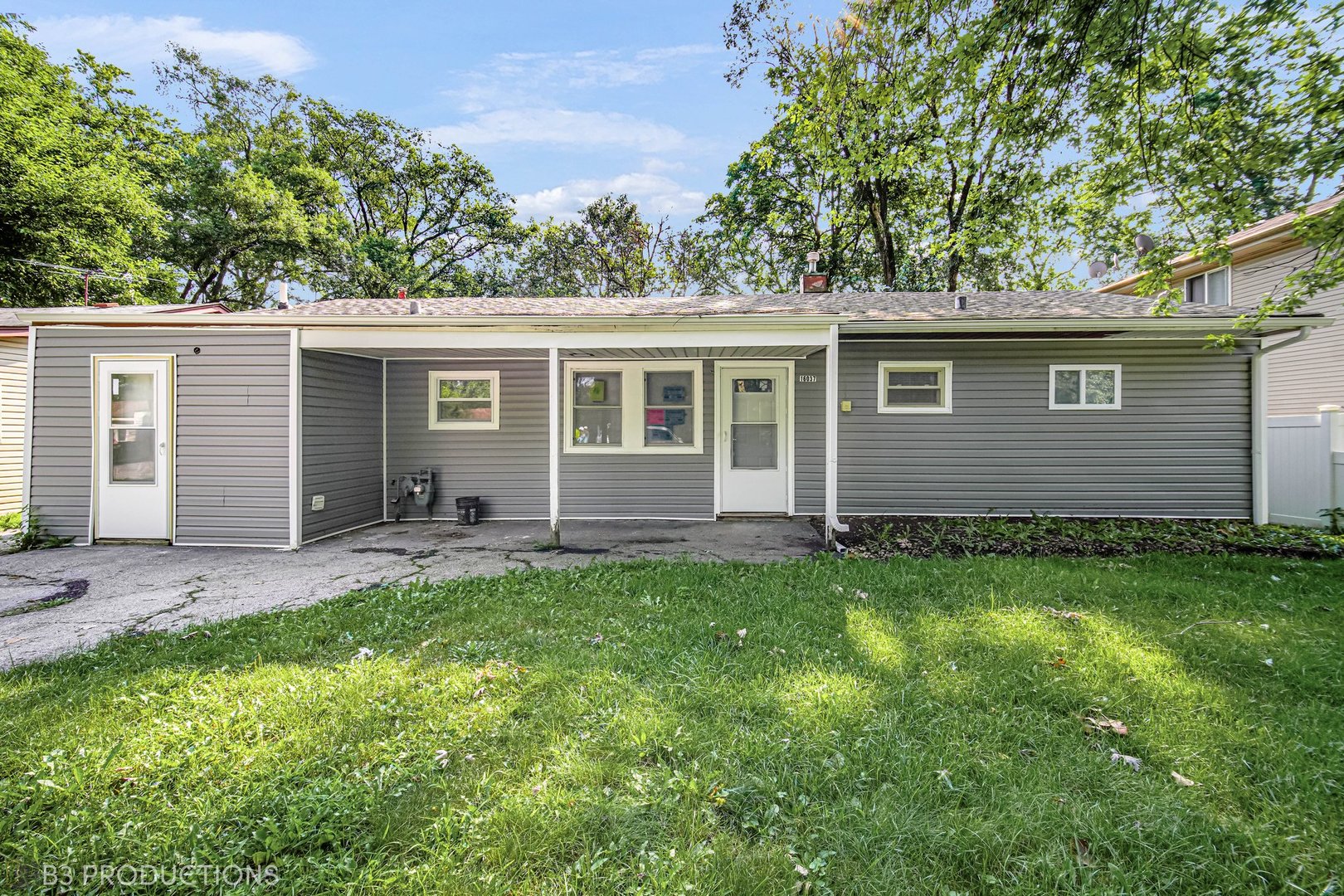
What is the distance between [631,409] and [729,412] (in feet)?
4.55

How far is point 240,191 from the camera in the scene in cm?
1611

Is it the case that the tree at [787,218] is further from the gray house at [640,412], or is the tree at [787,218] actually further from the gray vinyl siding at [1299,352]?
the gray house at [640,412]

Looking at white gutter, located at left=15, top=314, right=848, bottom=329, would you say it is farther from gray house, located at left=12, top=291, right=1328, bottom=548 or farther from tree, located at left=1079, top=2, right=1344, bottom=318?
tree, located at left=1079, top=2, right=1344, bottom=318

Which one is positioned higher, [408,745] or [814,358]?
[814,358]

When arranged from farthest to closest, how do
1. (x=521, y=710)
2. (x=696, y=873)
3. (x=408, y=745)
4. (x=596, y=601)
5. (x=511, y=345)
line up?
1. (x=511, y=345)
2. (x=596, y=601)
3. (x=521, y=710)
4. (x=408, y=745)
5. (x=696, y=873)

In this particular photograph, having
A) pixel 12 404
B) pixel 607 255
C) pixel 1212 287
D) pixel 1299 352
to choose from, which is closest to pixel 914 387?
pixel 1299 352

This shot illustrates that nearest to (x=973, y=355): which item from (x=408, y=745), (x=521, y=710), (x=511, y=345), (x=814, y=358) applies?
(x=814, y=358)

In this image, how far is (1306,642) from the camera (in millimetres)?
3189

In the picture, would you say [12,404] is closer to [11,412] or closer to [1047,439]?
[11,412]

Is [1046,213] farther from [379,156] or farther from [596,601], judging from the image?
[379,156]

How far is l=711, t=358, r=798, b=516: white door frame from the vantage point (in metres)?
7.60

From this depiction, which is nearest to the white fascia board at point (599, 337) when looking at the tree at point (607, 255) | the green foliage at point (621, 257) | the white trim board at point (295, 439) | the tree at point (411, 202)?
the white trim board at point (295, 439)

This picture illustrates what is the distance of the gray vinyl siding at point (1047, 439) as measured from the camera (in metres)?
7.28

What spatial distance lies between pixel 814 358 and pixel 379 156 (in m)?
20.6
